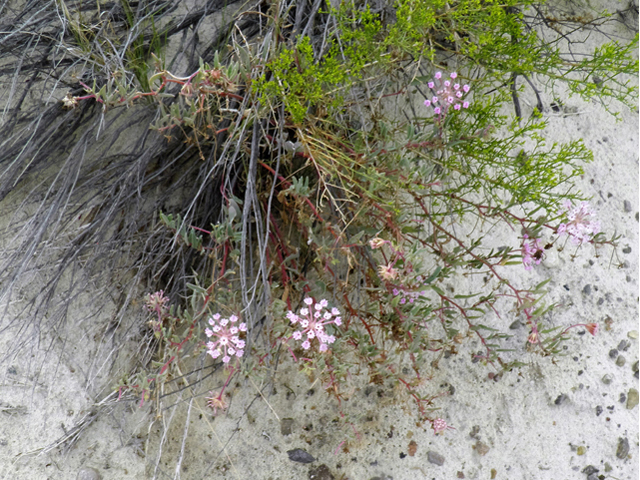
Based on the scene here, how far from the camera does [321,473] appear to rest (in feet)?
5.31

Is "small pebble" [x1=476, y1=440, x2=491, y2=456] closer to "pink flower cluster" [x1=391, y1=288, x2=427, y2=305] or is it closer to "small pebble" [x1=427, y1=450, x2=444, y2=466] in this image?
"small pebble" [x1=427, y1=450, x2=444, y2=466]

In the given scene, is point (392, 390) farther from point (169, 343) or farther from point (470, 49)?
point (470, 49)

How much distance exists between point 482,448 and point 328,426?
455 mm

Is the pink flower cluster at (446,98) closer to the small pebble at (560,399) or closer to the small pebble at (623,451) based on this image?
the small pebble at (560,399)

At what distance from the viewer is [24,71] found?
1.66 meters

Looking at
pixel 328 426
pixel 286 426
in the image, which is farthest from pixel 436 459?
pixel 286 426

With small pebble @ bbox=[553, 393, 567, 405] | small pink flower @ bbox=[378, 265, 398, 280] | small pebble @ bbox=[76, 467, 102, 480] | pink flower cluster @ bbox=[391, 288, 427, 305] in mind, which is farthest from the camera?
small pebble @ bbox=[553, 393, 567, 405]

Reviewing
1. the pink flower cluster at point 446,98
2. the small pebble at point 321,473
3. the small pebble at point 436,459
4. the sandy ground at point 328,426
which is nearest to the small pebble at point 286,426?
the sandy ground at point 328,426

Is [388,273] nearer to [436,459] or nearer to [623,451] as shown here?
[436,459]

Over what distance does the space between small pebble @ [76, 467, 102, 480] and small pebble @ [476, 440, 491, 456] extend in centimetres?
109

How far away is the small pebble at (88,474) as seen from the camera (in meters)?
1.58

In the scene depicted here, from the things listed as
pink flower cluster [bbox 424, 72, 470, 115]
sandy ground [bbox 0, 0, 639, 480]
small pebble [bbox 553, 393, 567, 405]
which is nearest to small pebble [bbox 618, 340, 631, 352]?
sandy ground [bbox 0, 0, 639, 480]

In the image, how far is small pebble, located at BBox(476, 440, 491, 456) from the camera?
1.64 meters

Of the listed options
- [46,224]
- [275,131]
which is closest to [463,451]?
[275,131]
